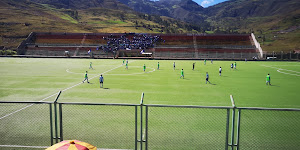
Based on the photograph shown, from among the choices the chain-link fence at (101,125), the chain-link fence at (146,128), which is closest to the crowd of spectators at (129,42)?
the chain-link fence at (101,125)

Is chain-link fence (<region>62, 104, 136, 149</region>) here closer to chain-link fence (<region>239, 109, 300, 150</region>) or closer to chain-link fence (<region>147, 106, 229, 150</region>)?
chain-link fence (<region>147, 106, 229, 150</region>)

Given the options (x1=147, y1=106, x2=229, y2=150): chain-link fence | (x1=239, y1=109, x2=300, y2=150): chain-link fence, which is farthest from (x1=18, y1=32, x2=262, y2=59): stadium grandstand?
(x1=239, y1=109, x2=300, y2=150): chain-link fence

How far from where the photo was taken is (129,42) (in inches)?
3307

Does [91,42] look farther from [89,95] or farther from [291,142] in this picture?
[291,142]

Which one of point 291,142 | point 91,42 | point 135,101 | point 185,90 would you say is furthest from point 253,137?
point 91,42

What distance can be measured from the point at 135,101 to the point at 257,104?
877cm

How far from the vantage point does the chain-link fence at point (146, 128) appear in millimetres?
8398

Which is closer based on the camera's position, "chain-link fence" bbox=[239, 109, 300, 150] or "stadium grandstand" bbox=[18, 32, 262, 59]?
"chain-link fence" bbox=[239, 109, 300, 150]

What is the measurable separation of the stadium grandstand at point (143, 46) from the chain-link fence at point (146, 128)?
5903cm

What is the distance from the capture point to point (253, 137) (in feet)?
31.1

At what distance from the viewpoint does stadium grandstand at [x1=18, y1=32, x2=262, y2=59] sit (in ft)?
240

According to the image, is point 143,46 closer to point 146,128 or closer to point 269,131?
point 269,131

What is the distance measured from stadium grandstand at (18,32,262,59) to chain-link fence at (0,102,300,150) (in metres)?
59.0

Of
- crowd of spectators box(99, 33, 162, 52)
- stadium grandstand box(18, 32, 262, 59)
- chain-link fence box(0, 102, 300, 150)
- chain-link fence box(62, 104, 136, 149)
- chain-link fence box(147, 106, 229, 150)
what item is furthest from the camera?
crowd of spectators box(99, 33, 162, 52)
